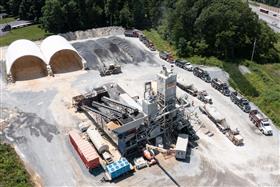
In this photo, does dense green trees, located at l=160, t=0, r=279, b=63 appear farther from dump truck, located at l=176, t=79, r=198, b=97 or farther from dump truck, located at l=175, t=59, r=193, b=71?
dump truck, located at l=176, t=79, r=198, b=97

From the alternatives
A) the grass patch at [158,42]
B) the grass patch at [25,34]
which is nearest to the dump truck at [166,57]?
the grass patch at [158,42]

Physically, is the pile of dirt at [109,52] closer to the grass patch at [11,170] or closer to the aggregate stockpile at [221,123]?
the aggregate stockpile at [221,123]

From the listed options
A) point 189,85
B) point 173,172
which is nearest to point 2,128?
point 173,172

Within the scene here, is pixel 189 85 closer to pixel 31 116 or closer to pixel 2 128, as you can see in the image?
pixel 31 116

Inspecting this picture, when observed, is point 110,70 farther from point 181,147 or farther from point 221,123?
point 181,147

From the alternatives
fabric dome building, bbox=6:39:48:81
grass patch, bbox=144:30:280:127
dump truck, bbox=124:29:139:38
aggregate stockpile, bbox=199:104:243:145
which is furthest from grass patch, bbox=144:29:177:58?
fabric dome building, bbox=6:39:48:81

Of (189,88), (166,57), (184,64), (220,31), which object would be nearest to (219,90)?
(189,88)
